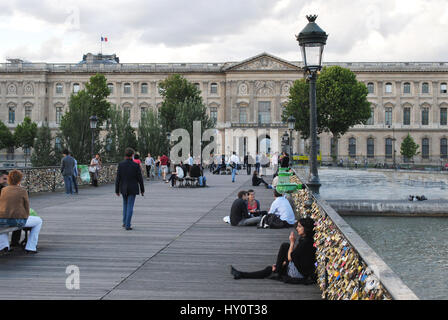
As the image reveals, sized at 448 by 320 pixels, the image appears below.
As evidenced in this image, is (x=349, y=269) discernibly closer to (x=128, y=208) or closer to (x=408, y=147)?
(x=128, y=208)

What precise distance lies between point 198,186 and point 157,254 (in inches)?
649

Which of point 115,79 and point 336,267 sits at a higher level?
point 115,79

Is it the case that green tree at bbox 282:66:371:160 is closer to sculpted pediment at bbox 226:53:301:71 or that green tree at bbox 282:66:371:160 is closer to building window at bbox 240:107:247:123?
sculpted pediment at bbox 226:53:301:71

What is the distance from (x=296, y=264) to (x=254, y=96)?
71.6 metres

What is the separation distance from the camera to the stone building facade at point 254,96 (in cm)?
7719

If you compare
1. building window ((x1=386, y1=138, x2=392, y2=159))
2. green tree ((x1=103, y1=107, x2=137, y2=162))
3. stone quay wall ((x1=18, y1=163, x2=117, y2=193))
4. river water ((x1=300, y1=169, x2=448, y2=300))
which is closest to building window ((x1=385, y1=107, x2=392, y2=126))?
building window ((x1=386, y1=138, x2=392, y2=159))

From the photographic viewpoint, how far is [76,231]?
1091 cm

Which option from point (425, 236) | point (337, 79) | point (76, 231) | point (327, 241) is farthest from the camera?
point (337, 79)

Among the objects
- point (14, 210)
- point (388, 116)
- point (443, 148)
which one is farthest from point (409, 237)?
point (443, 148)

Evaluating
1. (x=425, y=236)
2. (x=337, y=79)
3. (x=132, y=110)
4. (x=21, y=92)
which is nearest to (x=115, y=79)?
(x=132, y=110)

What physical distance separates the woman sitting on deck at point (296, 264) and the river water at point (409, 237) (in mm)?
6158

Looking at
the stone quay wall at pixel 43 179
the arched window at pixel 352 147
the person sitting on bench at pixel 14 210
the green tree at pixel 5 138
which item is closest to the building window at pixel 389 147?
the arched window at pixel 352 147

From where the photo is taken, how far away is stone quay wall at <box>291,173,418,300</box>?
382cm
